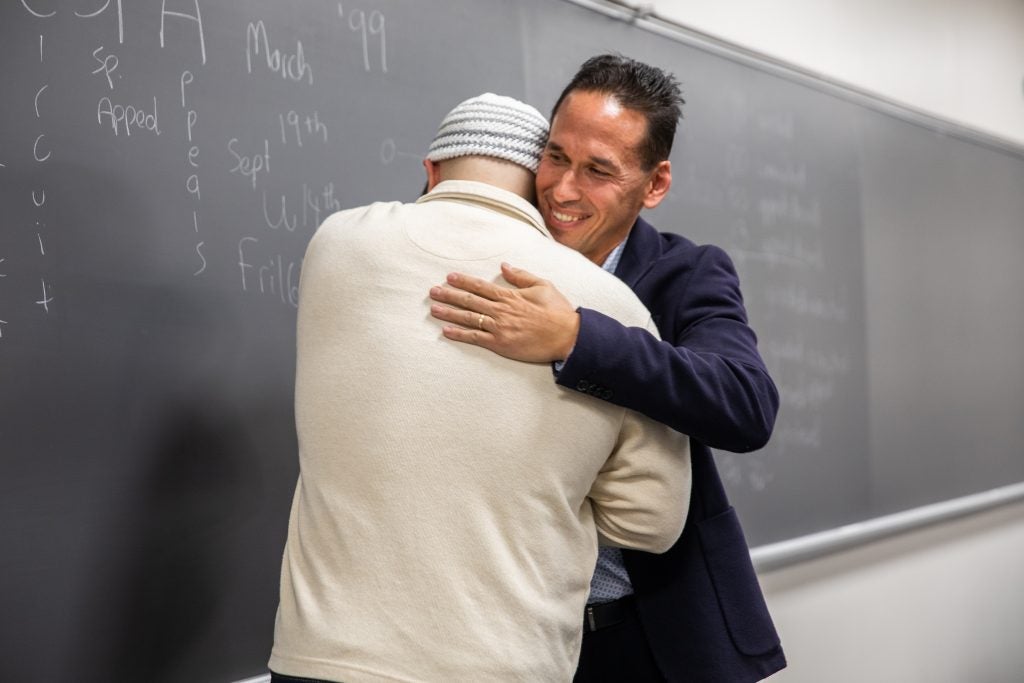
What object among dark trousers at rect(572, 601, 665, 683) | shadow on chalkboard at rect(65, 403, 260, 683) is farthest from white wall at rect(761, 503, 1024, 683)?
shadow on chalkboard at rect(65, 403, 260, 683)

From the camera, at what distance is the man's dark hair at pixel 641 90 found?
138 cm

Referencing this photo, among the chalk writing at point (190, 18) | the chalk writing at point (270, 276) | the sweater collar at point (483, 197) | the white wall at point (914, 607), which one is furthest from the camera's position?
the white wall at point (914, 607)

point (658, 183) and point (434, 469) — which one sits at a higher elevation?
point (658, 183)

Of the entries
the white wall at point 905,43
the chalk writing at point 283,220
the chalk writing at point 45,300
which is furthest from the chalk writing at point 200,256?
the white wall at point 905,43

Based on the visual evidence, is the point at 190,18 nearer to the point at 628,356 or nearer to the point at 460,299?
the point at 460,299

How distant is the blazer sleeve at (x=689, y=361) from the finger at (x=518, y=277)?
6cm

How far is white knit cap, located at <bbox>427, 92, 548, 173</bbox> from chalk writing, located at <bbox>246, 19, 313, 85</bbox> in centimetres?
63

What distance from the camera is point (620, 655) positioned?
138 cm

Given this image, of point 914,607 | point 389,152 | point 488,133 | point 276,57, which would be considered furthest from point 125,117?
point 914,607

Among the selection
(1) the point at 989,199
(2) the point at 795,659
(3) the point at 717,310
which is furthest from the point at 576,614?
(1) the point at 989,199

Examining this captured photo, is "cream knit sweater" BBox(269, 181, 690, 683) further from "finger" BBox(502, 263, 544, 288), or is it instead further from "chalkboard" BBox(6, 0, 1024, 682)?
"chalkboard" BBox(6, 0, 1024, 682)

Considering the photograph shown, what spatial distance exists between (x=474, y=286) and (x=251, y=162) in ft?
2.56

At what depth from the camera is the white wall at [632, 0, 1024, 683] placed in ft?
9.48

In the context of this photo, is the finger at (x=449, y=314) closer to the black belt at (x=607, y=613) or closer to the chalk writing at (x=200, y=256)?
the black belt at (x=607, y=613)
